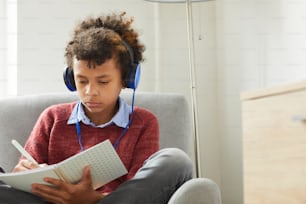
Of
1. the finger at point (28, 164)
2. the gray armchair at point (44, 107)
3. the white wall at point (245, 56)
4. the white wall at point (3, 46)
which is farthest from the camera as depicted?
the white wall at point (3, 46)

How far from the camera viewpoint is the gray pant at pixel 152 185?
1.19m

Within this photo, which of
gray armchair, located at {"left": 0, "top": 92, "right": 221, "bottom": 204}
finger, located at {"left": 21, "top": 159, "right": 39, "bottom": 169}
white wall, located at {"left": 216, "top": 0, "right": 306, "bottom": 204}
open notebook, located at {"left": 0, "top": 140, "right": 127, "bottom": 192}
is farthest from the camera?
white wall, located at {"left": 216, "top": 0, "right": 306, "bottom": 204}

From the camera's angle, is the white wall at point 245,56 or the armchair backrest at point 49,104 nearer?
the armchair backrest at point 49,104

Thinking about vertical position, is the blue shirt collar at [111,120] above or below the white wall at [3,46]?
below

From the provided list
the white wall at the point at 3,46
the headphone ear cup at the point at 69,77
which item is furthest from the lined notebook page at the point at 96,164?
the white wall at the point at 3,46

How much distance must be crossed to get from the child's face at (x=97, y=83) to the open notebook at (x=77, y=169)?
0.24m

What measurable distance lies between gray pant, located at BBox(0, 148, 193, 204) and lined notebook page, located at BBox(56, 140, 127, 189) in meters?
0.06

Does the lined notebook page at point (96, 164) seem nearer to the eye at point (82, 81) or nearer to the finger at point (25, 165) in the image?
the finger at point (25, 165)

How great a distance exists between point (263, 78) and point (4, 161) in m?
0.98

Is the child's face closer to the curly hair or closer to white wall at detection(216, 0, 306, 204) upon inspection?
the curly hair

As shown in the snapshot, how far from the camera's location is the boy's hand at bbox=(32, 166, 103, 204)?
1.22 m

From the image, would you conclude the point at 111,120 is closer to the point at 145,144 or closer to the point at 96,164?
the point at 145,144

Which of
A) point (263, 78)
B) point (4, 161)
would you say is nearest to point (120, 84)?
point (4, 161)

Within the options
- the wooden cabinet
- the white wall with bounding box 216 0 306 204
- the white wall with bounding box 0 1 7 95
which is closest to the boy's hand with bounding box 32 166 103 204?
the wooden cabinet
